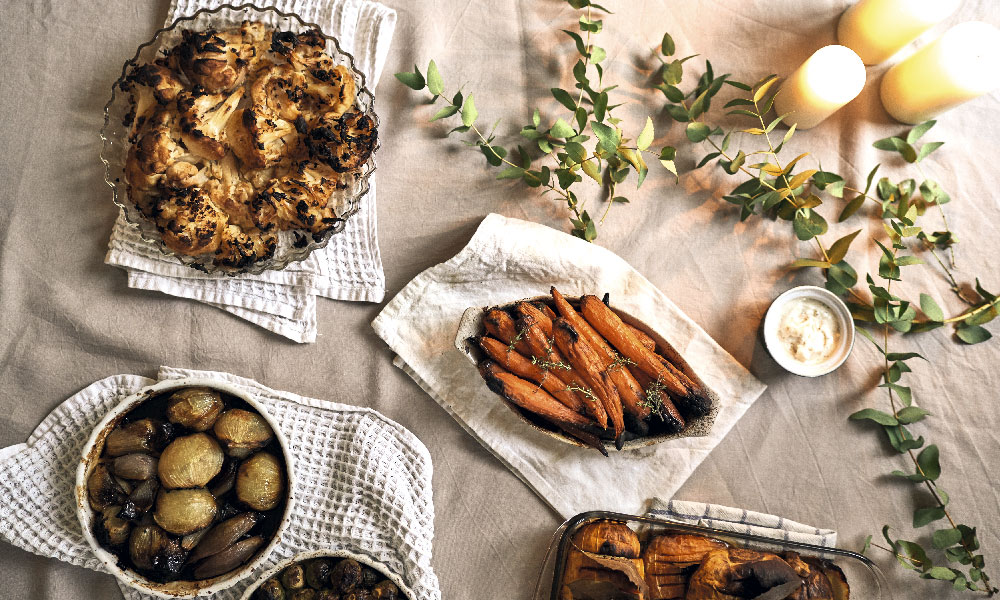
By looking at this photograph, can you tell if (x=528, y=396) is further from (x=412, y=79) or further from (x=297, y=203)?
(x=412, y=79)

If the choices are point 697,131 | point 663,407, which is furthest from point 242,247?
point 697,131

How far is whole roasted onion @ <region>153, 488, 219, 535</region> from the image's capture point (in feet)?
4.36

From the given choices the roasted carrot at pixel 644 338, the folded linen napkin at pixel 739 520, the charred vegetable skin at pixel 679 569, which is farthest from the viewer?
the folded linen napkin at pixel 739 520

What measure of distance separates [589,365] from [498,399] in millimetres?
294

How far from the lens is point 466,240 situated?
1654 mm

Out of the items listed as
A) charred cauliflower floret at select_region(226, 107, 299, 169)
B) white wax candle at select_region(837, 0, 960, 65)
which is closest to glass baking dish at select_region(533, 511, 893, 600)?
charred cauliflower floret at select_region(226, 107, 299, 169)

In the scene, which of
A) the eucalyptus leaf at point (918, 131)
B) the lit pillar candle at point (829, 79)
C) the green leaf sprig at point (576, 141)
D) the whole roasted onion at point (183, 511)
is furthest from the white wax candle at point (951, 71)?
the whole roasted onion at point (183, 511)

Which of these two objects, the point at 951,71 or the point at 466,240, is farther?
the point at 466,240

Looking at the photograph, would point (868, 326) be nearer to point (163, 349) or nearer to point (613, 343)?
point (613, 343)

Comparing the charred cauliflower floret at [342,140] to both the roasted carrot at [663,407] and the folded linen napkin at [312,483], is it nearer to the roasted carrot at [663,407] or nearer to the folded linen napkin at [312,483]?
the folded linen napkin at [312,483]

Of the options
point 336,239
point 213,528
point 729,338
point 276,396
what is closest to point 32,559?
point 213,528

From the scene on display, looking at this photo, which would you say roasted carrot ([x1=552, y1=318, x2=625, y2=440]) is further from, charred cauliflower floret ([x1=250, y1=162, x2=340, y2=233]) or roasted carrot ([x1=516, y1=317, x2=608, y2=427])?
charred cauliflower floret ([x1=250, y1=162, x2=340, y2=233])

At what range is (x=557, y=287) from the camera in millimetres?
1635

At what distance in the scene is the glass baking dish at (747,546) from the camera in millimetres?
1379
